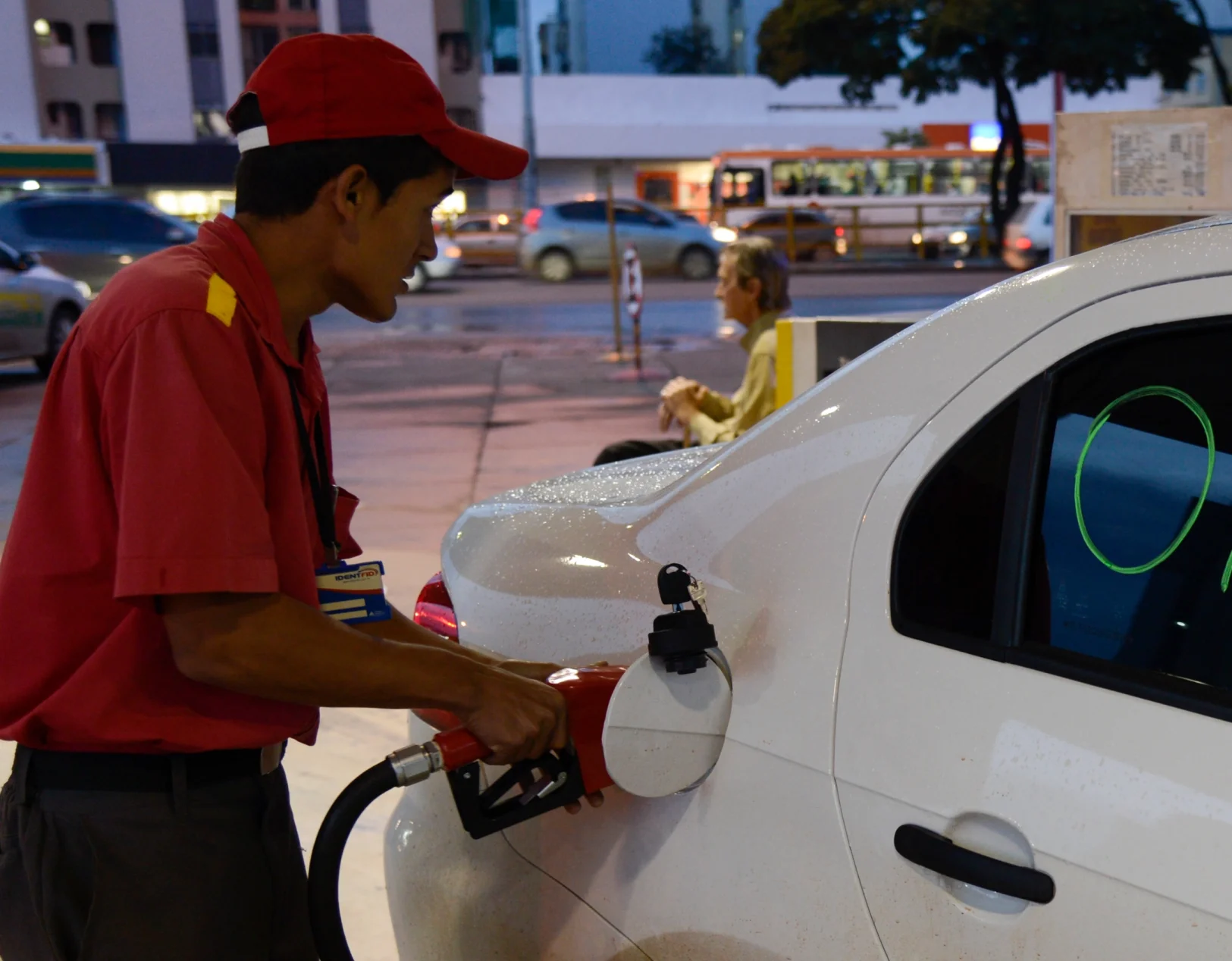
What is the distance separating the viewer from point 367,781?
1736 millimetres

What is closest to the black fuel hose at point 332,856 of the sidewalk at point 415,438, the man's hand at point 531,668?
the man's hand at point 531,668

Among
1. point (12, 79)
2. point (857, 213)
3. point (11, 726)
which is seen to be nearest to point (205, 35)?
point (12, 79)

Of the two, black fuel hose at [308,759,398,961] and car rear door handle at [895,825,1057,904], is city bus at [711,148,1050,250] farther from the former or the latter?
car rear door handle at [895,825,1057,904]

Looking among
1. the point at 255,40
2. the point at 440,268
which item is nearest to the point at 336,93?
the point at 440,268

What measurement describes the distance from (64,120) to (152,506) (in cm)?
4686

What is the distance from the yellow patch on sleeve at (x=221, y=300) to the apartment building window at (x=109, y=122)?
150 feet

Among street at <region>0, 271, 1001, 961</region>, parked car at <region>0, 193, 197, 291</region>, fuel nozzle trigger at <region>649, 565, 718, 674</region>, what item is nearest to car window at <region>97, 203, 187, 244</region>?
parked car at <region>0, 193, 197, 291</region>

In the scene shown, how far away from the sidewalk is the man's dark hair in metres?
2.21

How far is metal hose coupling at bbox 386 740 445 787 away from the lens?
5.54 ft

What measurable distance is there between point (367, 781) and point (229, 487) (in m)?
0.45

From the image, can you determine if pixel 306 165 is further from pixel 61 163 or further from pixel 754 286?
pixel 61 163

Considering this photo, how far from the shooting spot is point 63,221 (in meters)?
19.1

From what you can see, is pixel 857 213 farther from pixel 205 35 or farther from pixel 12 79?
pixel 12 79

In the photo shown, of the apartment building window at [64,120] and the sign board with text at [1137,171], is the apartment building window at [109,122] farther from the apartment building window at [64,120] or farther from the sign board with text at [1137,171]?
the sign board with text at [1137,171]
